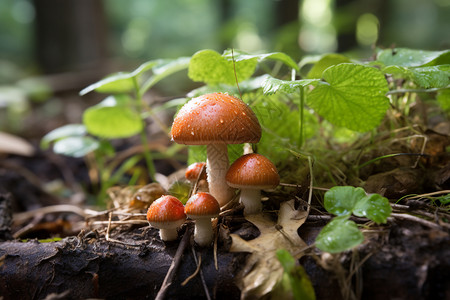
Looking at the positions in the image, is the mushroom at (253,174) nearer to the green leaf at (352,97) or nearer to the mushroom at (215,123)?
the mushroom at (215,123)

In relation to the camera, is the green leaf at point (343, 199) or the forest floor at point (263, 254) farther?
the green leaf at point (343, 199)

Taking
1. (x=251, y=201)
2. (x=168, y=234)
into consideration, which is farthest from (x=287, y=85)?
(x=168, y=234)

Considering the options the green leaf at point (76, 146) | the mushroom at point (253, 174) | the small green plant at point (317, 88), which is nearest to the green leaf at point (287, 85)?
the small green plant at point (317, 88)

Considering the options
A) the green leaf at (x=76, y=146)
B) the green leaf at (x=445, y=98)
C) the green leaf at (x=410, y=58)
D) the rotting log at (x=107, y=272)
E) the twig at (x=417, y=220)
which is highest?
the green leaf at (x=410, y=58)

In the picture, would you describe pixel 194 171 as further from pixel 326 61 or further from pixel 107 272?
pixel 326 61

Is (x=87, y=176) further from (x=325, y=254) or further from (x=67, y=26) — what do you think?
(x=67, y=26)
